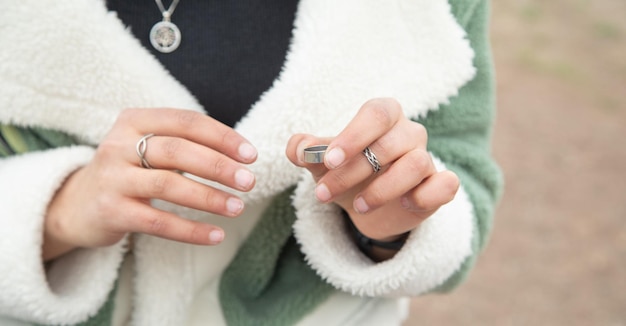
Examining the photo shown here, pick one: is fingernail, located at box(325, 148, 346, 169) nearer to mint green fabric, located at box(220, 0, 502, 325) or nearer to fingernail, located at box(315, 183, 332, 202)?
fingernail, located at box(315, 183, 332, 202)

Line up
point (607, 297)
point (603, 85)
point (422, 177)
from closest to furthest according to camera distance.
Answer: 1. point (422, 177)
2. point (607, 297)
3. point (603, 85)

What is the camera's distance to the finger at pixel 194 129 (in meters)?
0.59

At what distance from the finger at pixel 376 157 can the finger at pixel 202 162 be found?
2.9 inches

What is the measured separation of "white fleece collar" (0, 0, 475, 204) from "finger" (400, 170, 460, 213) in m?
0.15

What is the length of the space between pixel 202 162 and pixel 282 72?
6.9 inches

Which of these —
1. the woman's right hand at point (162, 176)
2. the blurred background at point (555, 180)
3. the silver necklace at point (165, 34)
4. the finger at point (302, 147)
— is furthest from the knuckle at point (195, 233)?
the blurred background at point (555, 180)

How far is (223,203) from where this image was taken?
595 mm

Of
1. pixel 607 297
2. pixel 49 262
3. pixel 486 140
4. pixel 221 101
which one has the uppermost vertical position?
pixel 486 140

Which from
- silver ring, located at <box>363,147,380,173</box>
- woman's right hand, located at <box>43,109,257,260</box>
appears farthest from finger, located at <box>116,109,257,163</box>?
silver ring, located at <box>363,147,380,173</box>

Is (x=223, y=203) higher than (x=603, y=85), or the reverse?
(x=223, y=203)

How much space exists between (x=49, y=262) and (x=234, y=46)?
1.12 ft

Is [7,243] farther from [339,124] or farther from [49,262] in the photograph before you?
[339,124]

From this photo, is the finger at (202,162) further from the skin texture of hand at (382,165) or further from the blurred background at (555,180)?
the blurred background at (555,180)

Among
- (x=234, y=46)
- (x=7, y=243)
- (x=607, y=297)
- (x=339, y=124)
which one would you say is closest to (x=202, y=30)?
(x=234, y=46)
